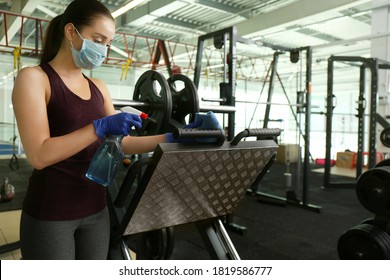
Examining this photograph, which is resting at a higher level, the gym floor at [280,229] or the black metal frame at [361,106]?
the black metal frame at [361,106]

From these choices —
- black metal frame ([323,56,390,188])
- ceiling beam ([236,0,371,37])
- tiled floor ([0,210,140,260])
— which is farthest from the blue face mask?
ceiling beam ([236,0,371,37])

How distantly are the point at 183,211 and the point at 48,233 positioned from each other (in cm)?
48

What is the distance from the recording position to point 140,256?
77.1 inches

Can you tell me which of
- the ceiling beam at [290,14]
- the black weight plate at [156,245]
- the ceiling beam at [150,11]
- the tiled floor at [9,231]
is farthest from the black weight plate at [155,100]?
the ceiling beam at [290,14]

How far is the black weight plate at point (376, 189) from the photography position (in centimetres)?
228

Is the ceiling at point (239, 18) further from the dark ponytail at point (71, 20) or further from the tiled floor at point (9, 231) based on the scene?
the dark ponytail at point (71, 20)

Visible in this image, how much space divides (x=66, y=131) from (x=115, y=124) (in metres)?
0.17

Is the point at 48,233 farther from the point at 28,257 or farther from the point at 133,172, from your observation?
the point at 133,172

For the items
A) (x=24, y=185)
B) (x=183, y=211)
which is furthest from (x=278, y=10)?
(x=183, y=211)

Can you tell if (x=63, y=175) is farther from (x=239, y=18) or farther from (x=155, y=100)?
(x=239, y=18)

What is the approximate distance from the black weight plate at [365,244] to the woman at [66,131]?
1.90m

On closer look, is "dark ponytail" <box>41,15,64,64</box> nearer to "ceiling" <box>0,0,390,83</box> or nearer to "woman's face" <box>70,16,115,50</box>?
"woman's face" <box>70,16,115,50</box>

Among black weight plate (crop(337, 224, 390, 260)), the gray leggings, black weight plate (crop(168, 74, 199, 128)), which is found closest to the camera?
the gray leggings

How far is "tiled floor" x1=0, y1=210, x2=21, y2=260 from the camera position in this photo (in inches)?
103
